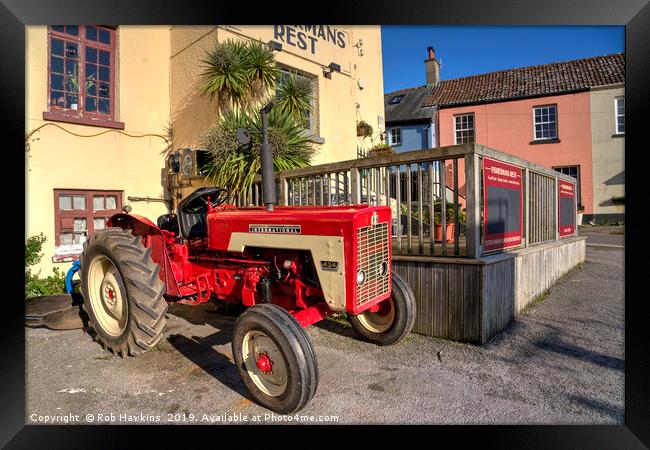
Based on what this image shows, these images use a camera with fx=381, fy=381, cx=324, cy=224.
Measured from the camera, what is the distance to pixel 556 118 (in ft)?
57.5

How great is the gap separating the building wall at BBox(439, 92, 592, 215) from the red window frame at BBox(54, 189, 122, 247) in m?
13.1

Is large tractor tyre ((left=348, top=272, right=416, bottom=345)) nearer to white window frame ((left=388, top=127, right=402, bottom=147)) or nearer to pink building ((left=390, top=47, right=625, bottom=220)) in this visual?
pink building ((left=390, top=47, right=625, bottom=220))

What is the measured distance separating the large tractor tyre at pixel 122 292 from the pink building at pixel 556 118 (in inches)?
554

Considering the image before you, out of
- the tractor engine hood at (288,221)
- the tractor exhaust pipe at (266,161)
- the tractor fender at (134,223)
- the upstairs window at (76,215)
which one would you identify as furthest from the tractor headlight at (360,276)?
the upstairs window at (76,215)

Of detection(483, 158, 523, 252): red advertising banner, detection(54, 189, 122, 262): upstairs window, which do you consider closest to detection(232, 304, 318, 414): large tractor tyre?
detection(483, 158, 523, 252): red advertising banner

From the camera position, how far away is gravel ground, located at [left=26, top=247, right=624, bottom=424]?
2.64 metres

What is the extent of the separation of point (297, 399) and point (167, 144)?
6.70 m

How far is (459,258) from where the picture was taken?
390cm

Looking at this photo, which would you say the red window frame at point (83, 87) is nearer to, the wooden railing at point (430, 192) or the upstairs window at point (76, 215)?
the upstairs window at point (76, 215)

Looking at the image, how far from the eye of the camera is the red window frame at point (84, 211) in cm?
629
